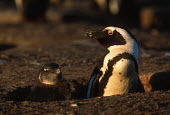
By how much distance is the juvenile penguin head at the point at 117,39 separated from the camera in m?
4.43

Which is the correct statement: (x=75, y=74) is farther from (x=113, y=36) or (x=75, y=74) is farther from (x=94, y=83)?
(x=113, y=36)

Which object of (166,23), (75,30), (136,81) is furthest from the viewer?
(166,23)

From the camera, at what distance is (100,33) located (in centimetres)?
454

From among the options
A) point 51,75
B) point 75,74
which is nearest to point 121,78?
point 51,75

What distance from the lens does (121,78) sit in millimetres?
4410

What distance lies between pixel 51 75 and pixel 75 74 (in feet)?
3.06

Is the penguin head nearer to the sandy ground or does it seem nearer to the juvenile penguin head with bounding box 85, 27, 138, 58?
the juvenile penguin head with bounding box 85, 27, 138, 58

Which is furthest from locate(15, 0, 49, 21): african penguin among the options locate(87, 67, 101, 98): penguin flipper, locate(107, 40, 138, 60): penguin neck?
locate(107, 40, 138, 60): penguin neck

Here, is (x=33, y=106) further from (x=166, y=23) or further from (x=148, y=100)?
(x=166, y=23)

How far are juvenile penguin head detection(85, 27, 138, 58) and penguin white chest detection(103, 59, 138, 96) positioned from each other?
0.14 m

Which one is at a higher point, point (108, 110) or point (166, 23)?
point (108, 110)

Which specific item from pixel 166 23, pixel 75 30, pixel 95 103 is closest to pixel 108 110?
pixel 95 103

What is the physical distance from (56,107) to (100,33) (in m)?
1.14

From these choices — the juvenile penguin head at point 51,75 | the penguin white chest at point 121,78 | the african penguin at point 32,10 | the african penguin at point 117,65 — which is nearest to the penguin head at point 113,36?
the african penguin at point 117,65
